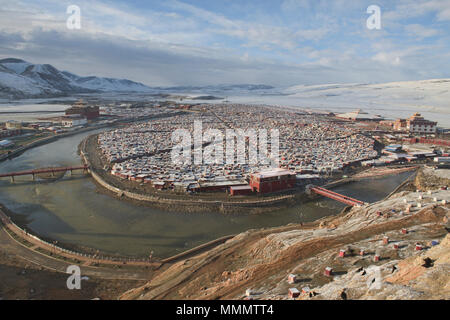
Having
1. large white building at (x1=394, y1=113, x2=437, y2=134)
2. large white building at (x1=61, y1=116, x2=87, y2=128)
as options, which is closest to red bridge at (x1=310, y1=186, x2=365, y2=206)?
large white building at (x1=394, y1=113, x2=437, y2=134)

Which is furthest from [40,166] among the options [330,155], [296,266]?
[330,155]

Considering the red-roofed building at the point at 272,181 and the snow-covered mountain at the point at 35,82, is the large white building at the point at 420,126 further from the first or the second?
the snow-covered mountain at the point at 35,82

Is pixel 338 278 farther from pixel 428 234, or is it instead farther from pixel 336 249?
pixel 428 234

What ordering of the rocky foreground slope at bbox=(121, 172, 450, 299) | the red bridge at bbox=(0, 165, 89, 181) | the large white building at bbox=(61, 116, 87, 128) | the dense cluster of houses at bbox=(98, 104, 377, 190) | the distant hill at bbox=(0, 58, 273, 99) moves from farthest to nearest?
1. the distant hill at bbox=(0, 58, 273, 99)
2. the large white building at bbox=(61, 116, 87, 128)
3. the red bridge at bbox=(0, 165, 89, 181)
4. the dense cluster of houses at bbox=(98, 104, 377, 190)
5. the rocky foreground slope at bbox=(121, 172, 450, 299)

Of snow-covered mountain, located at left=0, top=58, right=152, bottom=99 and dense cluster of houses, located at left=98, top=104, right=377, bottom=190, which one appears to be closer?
dense cluster of houses, located at left=98, top=104, right=377, bottom=190

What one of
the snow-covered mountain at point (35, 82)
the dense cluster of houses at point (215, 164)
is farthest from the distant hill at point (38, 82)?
the dense cluster of houses at point (215, 164)

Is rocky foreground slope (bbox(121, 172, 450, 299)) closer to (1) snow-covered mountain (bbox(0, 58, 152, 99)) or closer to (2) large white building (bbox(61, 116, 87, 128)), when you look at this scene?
(2) large white building (bbox(61, 116, 87, 128))

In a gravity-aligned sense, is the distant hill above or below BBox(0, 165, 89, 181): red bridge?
above
